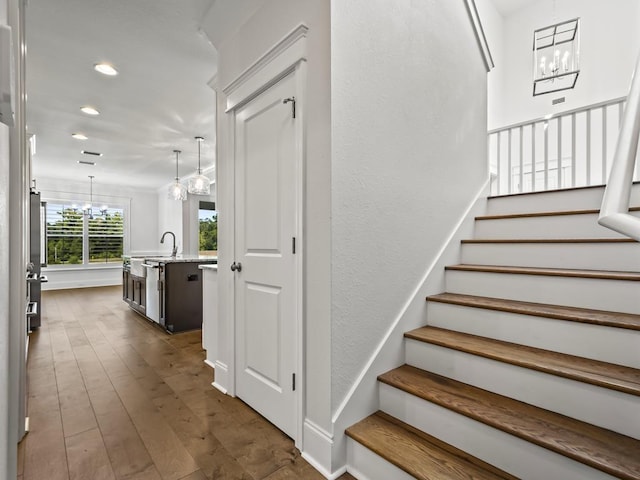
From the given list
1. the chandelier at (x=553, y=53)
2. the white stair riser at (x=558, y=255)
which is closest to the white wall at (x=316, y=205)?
the white stair riser at (x=558, y=255)

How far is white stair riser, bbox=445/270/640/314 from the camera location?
1.51 meters

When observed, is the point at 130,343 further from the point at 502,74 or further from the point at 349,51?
the point at 502,74

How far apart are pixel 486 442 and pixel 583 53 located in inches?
201

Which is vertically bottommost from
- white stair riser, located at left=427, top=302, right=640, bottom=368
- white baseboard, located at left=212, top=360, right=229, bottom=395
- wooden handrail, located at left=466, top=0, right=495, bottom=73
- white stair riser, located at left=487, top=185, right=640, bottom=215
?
white baseboard, located at left=212, top=360, right=229, bottom=395

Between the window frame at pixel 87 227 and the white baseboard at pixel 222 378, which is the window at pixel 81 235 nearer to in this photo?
the window frame at pixel 87 227

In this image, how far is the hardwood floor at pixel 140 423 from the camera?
154cm

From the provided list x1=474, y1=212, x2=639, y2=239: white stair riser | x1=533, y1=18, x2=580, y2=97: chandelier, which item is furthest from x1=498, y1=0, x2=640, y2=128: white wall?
x1=474, y1=212, x2=639, y2=239: white stair riser

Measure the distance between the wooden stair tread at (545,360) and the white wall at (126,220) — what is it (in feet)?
29.2

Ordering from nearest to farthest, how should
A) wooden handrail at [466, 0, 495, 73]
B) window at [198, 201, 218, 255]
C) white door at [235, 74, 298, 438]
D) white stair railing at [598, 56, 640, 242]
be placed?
white stair railing at [598, 56, 640, 242] < white door at [235, 74, 298, 438] < wooden handrail at [466, 0, 495, 73] < window at [198, 201, 218, 255]

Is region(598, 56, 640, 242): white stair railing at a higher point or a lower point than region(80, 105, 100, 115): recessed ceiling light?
lower

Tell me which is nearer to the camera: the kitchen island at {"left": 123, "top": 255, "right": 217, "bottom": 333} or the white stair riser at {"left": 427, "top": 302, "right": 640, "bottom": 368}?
the white stair riser at {"left": 427, "top": 302, "right": 640, "bottom": 368}

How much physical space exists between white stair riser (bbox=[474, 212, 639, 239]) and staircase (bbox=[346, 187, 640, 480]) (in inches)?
0.4

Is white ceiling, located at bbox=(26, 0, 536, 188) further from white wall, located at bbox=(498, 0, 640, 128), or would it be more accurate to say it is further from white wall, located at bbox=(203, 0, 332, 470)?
white wall, located at bbox=(203, 0, 332, 470)

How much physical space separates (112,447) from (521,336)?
2.24m
